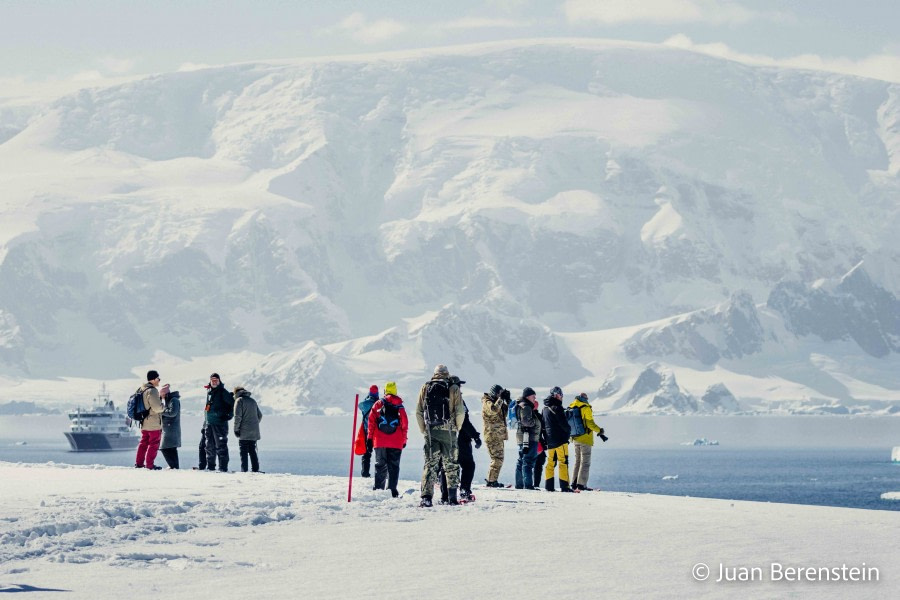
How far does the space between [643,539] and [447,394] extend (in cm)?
519

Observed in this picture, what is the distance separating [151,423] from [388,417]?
9336mm

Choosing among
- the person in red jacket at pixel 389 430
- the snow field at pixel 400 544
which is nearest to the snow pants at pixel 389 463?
the person in red jacket at pixel 389 430

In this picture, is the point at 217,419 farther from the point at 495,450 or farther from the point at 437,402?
the point at 437,402

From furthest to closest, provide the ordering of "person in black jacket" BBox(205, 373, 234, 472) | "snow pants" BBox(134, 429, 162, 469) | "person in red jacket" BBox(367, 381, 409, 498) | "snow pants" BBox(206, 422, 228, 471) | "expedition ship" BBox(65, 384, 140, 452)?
"expedition ship" BBox(65, 384, 140, 452) → "snow pants" BBox(206, 422, 228, 471) → "snow pants" BBox(134, 429, 162, 469) → "person in black jacket" BBox(205, 373, 234, 472) → "person in red jacket" BBox(367, 381, 409, 498)

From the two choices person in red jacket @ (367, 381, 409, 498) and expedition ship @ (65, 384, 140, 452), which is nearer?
person in red jacket @ (367, 381, 409, 498)

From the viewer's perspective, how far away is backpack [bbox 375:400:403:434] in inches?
1137

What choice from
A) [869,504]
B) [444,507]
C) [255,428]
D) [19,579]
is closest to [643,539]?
[444,507]

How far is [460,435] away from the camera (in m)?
28.9

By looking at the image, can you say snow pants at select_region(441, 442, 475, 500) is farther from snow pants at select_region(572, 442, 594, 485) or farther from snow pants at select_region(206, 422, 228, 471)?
snow pants at select_region(206, 422, 228, 471)

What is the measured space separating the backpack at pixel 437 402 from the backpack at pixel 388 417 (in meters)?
1.84

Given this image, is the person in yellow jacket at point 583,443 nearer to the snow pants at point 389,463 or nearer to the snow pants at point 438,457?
the snow pants at point 389,463

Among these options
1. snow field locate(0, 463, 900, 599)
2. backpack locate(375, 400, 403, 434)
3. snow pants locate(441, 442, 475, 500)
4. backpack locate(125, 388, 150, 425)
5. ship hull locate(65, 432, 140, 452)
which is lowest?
snow field locate(0, 463, 900, 599)

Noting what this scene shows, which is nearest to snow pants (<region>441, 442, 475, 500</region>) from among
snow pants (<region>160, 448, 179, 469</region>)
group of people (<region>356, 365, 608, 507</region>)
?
group of people (<region>356, 365, 608, 507</region>)

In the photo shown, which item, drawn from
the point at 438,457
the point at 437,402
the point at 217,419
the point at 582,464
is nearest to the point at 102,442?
the point at 217,419
